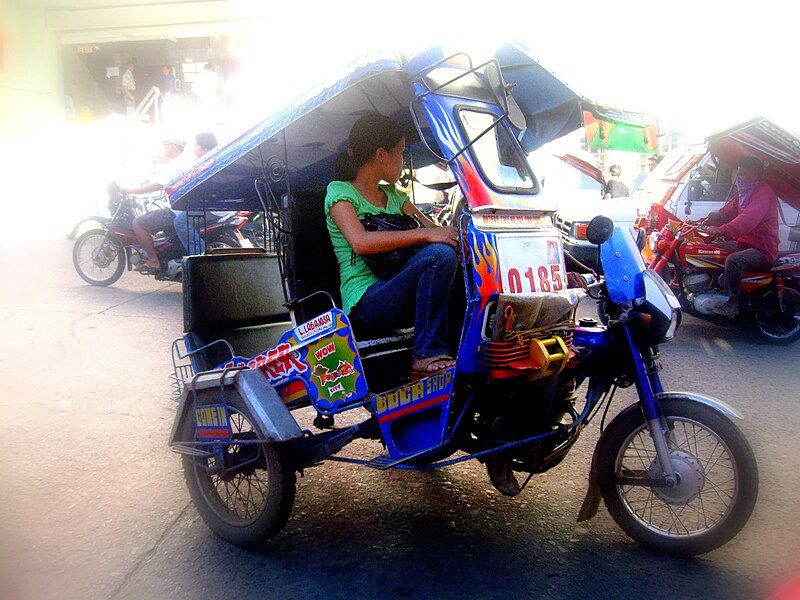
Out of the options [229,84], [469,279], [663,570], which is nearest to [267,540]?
[469,279]

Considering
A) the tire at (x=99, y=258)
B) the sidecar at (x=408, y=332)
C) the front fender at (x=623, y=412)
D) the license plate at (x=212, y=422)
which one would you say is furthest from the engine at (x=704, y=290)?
the tire at (x=99, y=258)

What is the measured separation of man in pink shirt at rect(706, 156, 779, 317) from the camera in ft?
20.8

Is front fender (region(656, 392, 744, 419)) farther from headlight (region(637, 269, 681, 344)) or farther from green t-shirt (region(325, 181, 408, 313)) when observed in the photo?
green t-shirt (region(325, 181, 408, 313))

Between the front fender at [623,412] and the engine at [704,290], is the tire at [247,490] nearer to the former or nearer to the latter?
the front fender at [623,412]

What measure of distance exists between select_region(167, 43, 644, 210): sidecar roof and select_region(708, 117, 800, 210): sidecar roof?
402cm

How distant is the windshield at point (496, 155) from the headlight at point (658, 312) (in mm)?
627

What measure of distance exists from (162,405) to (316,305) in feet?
6.52

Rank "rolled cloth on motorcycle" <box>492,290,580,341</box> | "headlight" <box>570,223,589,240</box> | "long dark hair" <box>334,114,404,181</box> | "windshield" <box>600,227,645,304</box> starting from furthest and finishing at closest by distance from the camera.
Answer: "headlight" <box>570,223,589,240</box> → "long dark hair" <box>334,114,404,181</box> → "windshield" <box>600,227,645,304</box> → "rolled cloth on motorcycle" <box>492,290,580,341</box>

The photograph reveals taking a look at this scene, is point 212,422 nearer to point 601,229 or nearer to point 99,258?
point 601,229

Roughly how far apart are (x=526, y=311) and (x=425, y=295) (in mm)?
462

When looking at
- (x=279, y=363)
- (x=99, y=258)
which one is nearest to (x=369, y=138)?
(x=279, y=363)

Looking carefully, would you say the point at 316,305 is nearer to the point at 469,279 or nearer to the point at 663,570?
the point at 469,279

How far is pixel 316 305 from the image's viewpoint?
10.8 ft

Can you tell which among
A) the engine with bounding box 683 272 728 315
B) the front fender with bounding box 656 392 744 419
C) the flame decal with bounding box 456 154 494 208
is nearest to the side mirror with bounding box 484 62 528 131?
the flame decal with bounding box 456 154 494 208
